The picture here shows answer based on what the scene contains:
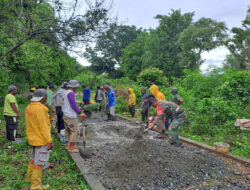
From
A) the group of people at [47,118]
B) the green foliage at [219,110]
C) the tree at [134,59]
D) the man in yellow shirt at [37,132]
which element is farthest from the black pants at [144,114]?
the tree at [134,59]

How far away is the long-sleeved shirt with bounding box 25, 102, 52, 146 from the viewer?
3.46 metres

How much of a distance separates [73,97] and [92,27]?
191 cm

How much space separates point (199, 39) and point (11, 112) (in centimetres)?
2978

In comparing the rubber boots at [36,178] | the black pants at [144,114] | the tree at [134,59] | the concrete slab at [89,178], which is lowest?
the concrete slab at [89,178]

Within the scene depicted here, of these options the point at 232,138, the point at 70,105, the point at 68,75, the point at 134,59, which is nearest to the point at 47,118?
the point at 70,105

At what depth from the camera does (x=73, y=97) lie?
5191 mm

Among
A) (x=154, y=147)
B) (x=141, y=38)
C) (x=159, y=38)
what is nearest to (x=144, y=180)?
(x=154, y=147)

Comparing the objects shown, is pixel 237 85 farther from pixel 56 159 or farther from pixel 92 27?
pixel 56 159

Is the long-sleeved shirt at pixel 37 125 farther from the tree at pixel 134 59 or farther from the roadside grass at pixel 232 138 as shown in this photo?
the tree at pixel 134 59

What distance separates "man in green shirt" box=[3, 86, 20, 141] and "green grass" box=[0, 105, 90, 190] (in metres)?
0.52

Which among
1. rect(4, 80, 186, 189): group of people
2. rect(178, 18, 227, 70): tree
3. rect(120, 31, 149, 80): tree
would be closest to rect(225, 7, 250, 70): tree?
rect(178, 18, 227, 70): tree

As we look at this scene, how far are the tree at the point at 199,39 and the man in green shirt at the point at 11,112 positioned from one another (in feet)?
90.2

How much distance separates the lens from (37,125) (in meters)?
3.50

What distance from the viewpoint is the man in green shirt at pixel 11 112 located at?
612cm
